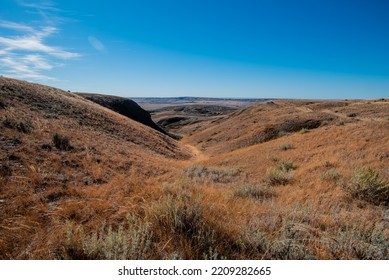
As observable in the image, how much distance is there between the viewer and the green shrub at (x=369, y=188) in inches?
207

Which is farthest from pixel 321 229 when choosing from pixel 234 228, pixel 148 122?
pixel 148 122

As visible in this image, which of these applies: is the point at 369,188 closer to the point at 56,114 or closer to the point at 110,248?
the point at 110,248

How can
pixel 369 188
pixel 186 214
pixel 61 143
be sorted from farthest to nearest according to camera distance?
pixel 61 143
pixel 369 188
pixel 186 214

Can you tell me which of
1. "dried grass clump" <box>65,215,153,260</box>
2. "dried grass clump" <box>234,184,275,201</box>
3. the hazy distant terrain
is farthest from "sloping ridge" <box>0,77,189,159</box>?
"dried grass clump" <box>65,215,153,260</box>

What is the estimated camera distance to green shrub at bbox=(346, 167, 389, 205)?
17.2 ft

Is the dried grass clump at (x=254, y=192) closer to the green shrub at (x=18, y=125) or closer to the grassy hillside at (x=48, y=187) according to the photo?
the grassy hillside at (x=48, y=187)

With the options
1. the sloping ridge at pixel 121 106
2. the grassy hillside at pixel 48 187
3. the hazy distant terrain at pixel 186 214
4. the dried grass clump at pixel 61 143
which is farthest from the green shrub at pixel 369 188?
the sloping ridge at pixel 121 106

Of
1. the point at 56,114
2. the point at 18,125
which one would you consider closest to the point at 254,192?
the point at 18,125

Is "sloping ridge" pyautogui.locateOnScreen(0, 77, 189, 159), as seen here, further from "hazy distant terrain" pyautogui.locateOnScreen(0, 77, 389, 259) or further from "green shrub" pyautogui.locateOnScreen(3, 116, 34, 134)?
"hazy distant terrain" pyautogui.locateOnScreen(0, 77, 389, 259)

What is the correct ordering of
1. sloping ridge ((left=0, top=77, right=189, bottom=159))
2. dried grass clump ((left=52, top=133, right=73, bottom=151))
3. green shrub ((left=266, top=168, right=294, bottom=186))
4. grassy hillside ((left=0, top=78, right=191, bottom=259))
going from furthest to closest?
sloping ridge ((left=0, top=77, right=189, bottom=159)), dried grass clump ((left=52, top=133, right=73, bottom=151)), green shrub ((left=266, top=168, right=294, bottom=186)), grassy hillside ((left=0, top=78, right=191, bottom=259))

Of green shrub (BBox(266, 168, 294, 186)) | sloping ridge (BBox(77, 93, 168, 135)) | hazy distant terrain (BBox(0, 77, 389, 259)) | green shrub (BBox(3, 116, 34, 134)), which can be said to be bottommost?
green shrub (BBox(266, 168, 294, 186))

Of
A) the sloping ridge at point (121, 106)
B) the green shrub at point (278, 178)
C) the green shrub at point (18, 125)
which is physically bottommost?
the green shrub at point (278, 178)

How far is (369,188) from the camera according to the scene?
5402 millimetres
